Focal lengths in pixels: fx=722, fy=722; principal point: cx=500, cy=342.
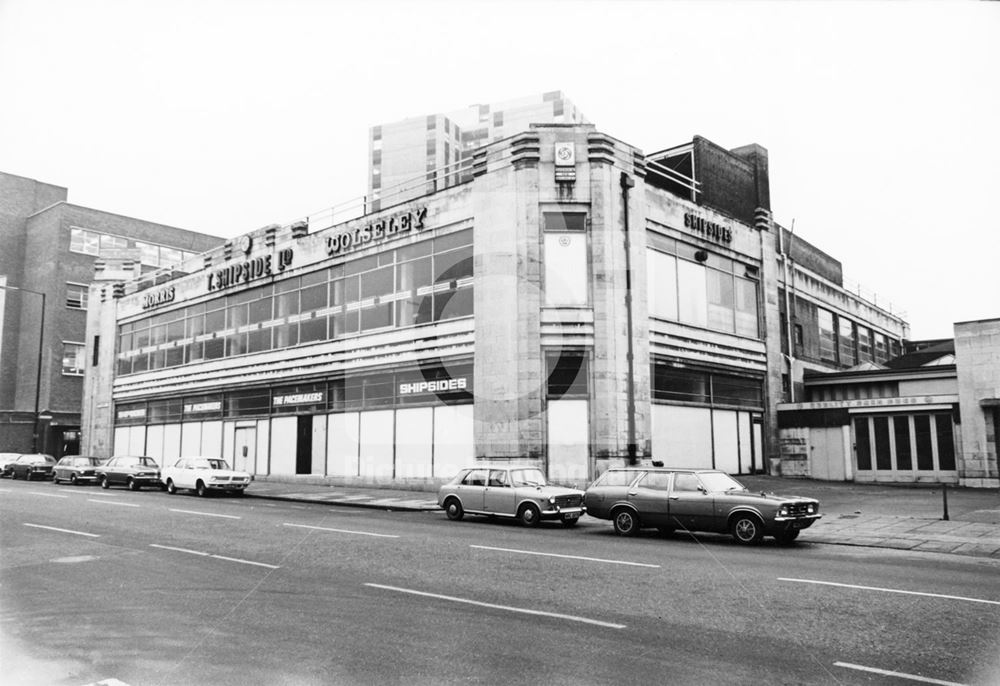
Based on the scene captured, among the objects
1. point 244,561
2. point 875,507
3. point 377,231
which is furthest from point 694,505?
point 377,231

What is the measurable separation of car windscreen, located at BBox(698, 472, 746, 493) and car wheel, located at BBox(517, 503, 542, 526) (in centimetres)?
405

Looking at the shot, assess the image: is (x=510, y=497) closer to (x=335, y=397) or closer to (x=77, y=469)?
(x=335, y=397)

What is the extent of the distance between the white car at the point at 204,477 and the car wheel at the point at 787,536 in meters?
20.2

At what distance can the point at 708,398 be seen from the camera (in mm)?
29594

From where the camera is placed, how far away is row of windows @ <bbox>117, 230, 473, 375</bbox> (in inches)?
1106

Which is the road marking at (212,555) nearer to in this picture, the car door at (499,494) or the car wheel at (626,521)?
the car door at (499,494)

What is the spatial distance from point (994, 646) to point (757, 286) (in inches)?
1116

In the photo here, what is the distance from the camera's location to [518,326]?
25.2 meters

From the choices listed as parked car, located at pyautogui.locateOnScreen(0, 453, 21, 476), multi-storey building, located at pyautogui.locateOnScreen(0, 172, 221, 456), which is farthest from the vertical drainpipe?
multi-storey building, located at pyautogui.locateOnScreen(0, 172, 221, 456)

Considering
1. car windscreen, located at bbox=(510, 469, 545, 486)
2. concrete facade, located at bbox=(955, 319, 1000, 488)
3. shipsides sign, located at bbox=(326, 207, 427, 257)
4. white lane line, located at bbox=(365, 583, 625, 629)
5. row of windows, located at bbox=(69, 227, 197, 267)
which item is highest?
row of windows, located at bbox=(69, 227, 197, 267)

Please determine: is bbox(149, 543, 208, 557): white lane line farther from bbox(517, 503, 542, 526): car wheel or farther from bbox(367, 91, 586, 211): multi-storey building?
bbox(367, 91, 586, 211): multi-storey building

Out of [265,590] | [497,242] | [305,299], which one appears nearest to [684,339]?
[497,242]

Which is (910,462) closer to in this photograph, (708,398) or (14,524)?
(708,398)

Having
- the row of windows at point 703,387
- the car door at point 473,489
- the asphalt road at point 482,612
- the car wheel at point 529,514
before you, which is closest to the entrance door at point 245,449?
the car door at point 473,489
